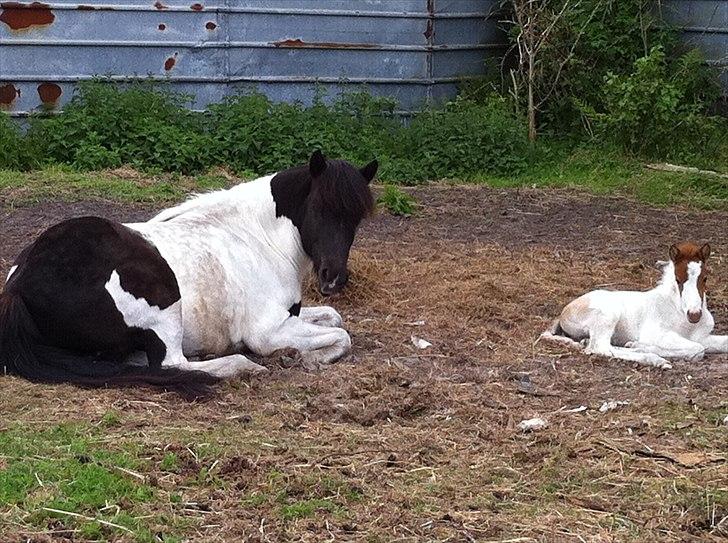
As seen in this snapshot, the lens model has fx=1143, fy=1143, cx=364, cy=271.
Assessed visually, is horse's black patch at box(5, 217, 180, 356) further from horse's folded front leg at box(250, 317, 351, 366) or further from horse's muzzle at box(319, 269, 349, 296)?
horse's muzzle at box(319, 269, 349, 296)

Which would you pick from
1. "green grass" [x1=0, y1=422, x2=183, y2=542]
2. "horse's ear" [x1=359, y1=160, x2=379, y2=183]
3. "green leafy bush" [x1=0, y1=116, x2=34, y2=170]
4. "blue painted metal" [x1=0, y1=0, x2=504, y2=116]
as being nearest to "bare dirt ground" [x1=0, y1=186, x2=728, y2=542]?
"green grass" [x1=0, y1=422, x2=183, y2=542]

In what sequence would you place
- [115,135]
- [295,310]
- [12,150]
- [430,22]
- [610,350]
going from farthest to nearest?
[430,22], [115,135], [12,150], [610,350], [295,310]

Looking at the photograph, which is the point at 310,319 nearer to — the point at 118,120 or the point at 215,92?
the point at 118,120

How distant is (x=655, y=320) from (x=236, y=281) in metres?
2.55

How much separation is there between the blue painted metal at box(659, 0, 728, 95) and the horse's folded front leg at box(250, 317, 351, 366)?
30.0ft

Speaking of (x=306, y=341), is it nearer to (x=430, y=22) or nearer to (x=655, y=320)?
(x=655, y=320)

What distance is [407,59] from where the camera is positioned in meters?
14.3

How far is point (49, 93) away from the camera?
12711mm

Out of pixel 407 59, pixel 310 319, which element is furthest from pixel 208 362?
pixel 407 59

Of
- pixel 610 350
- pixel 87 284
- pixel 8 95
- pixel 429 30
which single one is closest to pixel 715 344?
pixel 610 350

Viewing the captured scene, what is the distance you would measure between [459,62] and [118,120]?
474 centimetres

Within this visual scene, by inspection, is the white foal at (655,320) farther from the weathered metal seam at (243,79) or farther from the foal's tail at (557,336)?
the weathered metal seam at (243,79)

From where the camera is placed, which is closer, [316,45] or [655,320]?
[655,320]

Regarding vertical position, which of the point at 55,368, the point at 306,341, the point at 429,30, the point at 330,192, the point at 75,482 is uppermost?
the point at 429,30
